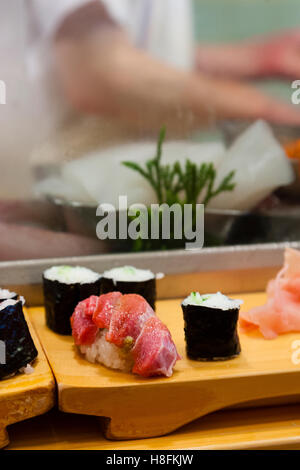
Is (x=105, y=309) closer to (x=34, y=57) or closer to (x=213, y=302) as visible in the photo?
(x=213, y=302)

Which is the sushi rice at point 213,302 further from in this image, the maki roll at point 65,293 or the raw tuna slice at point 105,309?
the maki roll at point 65,293

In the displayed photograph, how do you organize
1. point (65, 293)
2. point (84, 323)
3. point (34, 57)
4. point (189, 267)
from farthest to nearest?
point (34, 57) → point (189, 267) → point (65, 293) → point (84, 323)

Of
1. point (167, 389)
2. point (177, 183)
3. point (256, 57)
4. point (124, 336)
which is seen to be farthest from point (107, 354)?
point (256, 57)

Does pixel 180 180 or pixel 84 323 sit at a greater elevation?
pixel 180 180

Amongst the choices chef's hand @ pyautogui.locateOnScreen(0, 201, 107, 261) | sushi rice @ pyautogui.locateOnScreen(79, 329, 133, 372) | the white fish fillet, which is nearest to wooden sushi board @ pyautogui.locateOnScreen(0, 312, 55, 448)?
sushi rice @ pyautogui.locateOnScreen(79, 329, 133, 372)

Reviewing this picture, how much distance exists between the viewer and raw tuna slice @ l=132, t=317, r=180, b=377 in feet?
4.94

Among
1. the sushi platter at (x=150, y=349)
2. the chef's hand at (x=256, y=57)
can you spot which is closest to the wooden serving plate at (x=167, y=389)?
the sushi platter at (x=150, y=349)

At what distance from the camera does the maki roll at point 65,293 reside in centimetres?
183

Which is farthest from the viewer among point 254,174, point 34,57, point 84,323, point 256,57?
point 256,57

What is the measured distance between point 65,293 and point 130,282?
7.4 inches

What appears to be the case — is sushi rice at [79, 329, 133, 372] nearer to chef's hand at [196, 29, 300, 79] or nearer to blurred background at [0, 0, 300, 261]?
blurred background at [0, 0, 300, 261]

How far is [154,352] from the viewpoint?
1512 mm

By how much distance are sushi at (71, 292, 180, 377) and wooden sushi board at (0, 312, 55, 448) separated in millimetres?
164

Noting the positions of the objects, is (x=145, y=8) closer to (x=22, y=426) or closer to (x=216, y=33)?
(x=216, y=33)
